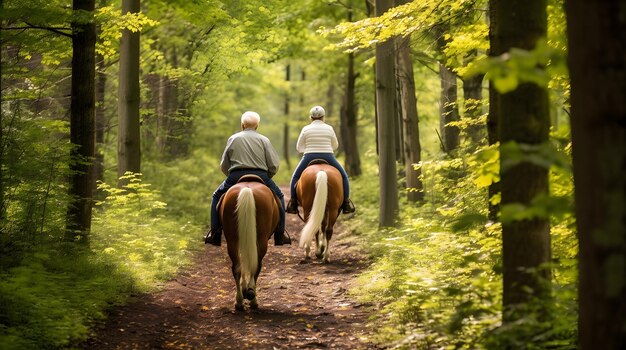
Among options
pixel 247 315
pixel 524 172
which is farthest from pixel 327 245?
pixel 524 172

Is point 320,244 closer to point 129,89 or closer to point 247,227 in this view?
point 247,227

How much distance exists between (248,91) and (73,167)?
26436 mm

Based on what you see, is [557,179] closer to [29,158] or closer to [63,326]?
[63,326]

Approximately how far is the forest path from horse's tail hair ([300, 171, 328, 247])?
713 mm

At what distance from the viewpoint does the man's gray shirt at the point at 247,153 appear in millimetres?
9008

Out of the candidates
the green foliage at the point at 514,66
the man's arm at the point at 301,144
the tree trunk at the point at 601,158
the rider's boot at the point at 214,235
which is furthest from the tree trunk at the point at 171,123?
the tree trunk at the point at 601,158

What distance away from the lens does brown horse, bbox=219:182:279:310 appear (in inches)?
318

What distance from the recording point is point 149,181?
18.4 metres

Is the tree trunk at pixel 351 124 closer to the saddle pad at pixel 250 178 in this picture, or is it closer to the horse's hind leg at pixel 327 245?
the horse's hind leg at pixel 327 245

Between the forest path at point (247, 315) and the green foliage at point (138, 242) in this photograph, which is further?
the green foliage at point (138, 242)

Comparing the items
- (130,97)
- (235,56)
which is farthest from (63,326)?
(235,56)

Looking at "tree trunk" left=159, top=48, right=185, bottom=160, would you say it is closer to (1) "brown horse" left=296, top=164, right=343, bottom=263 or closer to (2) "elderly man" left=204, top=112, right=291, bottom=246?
(1) "brown horse" left=296, top=164, right=343, bottom=263

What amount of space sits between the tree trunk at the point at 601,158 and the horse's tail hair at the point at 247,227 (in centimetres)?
526

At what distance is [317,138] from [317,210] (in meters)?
1.67
